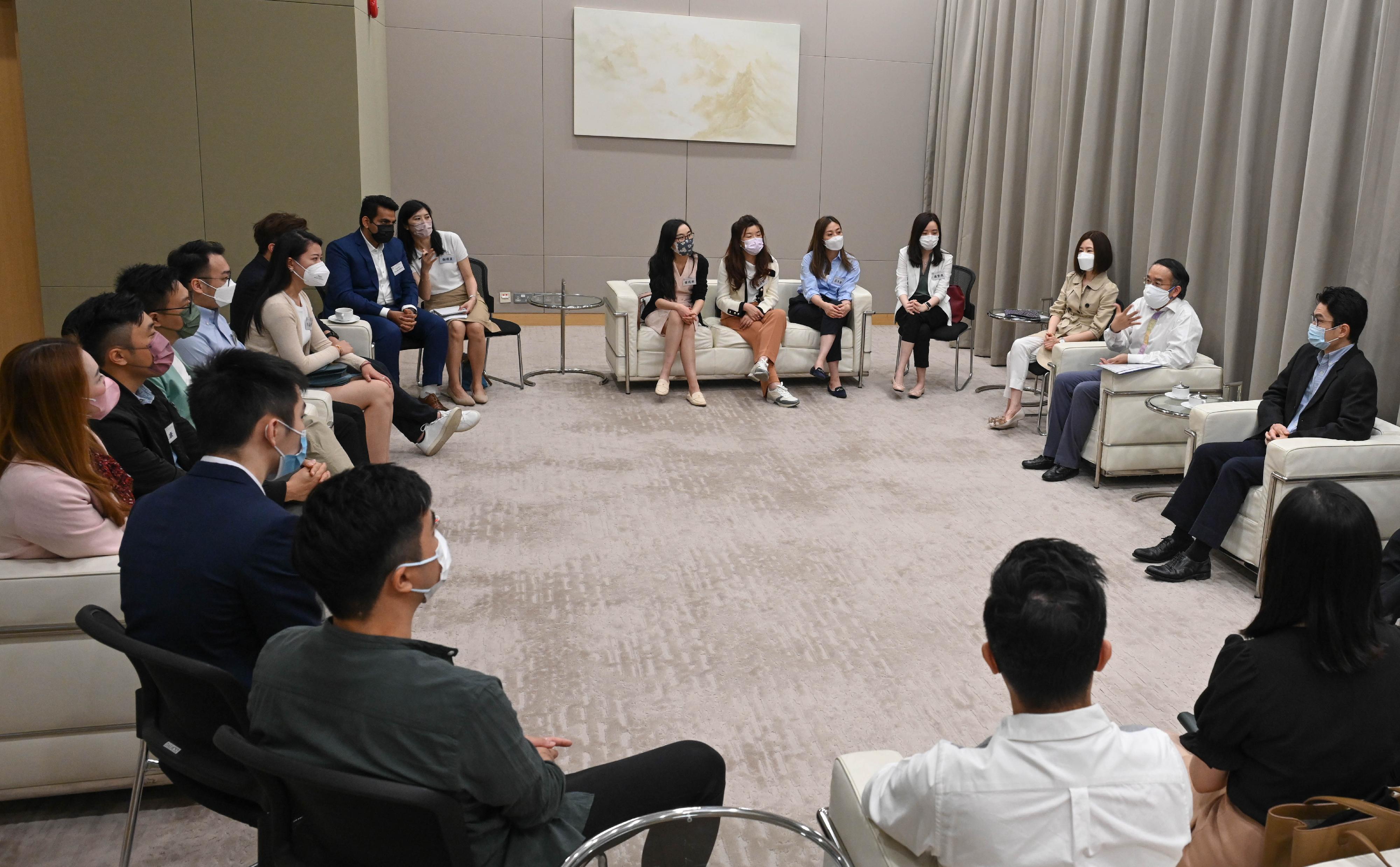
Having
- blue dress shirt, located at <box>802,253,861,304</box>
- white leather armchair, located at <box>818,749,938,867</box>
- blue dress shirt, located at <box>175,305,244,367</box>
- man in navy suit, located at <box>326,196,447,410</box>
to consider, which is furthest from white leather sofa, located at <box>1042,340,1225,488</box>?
blue dress shirt, located at <box>175,305,244,367</box>

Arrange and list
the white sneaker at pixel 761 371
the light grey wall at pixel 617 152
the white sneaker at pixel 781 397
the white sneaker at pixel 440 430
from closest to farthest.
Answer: the white sneaker at pixel 440 430, the white sneaker at pixel 781 397, the white sneaker at pixel 761 371, the light grey wall at pixel 617 152

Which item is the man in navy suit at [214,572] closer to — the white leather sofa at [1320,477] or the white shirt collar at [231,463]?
the white shirt collar at [231,463]

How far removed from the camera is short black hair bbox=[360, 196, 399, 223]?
6.14 meters

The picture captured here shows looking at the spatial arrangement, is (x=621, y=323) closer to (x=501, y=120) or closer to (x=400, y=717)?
(x=501, y=120)

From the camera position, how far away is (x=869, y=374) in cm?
778

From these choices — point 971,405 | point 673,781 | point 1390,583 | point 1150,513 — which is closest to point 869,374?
point 971,405

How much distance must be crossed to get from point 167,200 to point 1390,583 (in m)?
6.80

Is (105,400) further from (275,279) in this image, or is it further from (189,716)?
(275,279)

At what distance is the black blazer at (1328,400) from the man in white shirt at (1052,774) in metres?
3.15

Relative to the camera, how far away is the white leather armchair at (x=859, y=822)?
1532mm

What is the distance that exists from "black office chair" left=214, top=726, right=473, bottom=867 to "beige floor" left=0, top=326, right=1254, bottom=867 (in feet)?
3.14

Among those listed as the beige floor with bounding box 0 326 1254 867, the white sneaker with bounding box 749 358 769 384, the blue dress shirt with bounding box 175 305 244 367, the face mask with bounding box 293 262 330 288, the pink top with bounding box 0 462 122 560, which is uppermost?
the face mask with bounding box 293 262 330 288

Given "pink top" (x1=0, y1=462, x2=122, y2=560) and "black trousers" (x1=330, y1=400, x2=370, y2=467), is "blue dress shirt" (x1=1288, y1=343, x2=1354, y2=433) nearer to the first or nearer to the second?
"black trousers" (x1=330, y1=400, x2=370, y2=467)

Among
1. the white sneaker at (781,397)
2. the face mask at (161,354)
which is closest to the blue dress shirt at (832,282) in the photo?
the white sneaker at (781,397)
